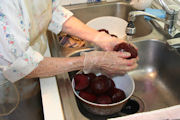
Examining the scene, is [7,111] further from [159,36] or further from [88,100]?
[159,36]

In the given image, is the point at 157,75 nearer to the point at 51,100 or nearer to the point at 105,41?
the point at 105,41

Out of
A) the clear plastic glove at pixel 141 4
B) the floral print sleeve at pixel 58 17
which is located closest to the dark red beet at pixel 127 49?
the floral print sleeve at pixel 58 17

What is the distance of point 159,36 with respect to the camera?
1038 mm

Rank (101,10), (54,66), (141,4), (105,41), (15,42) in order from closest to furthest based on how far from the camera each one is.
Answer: (15,42) → (54,66) → (105,41) → (141,4) → (101,10)

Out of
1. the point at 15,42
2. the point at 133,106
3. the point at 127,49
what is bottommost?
the point at 133,106

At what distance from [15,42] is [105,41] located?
43 cm

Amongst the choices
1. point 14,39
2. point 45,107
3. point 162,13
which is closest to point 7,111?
point 45,107

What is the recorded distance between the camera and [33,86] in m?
0.90

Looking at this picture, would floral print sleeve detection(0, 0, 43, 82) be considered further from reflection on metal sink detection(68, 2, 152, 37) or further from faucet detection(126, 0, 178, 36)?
reflection on metal sink detection(68, 2, 152, 37)

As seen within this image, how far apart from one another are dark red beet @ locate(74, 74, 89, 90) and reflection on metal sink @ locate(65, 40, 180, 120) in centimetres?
14

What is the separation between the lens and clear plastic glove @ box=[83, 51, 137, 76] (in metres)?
0.75

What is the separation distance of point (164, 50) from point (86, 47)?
382 millimetres

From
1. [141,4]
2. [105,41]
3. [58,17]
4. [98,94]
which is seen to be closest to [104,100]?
[98,94]

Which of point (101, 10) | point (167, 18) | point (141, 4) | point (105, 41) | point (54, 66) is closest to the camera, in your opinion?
point (54, 66)
